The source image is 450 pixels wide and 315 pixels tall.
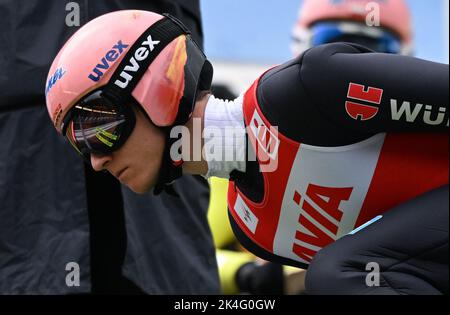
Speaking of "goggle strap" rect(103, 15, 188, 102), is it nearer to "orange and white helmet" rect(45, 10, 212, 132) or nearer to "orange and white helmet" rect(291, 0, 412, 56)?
"orange and white helmet" rect(45, 10, 212, 132)

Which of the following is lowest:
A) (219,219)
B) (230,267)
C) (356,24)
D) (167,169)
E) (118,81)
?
(230,267)

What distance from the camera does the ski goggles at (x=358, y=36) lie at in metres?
4.61

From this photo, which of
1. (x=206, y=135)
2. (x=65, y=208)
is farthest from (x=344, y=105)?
(x=65, y=208)

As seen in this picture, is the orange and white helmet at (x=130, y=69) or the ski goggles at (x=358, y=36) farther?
the ski goggles at (x=358, y=36)

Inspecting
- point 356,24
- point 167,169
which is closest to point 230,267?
point 356,24

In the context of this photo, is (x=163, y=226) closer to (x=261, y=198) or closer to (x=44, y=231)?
(x=44, y=231)

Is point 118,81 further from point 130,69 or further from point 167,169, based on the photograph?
point 167,169

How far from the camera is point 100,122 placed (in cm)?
259

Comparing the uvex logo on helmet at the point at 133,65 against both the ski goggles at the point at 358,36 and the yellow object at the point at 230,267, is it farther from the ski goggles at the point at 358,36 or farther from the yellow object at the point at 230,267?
the ski goggles at the point at 358,36

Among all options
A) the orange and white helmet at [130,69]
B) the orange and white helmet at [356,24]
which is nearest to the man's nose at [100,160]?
the orange and white helmet at [130,69]

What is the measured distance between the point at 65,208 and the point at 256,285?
123 cm

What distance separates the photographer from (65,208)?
129 inches

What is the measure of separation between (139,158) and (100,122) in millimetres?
164

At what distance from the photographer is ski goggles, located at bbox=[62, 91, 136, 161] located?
2570 millimetres
